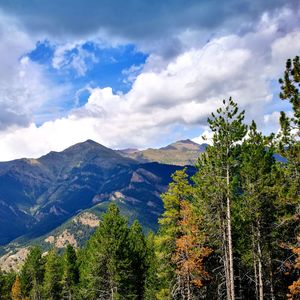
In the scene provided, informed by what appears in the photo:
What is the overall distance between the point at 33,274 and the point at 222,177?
76.5 m

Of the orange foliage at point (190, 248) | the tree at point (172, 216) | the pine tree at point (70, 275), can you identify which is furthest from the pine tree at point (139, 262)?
the orange foliage at point (190, 248)

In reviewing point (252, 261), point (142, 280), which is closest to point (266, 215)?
point (252, 261)

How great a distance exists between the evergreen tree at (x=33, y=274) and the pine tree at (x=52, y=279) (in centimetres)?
734

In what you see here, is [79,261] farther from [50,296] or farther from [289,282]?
[289,282]

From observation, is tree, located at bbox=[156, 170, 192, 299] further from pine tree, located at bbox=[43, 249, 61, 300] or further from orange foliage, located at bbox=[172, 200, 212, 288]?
pine tree, located at bbox=[43, 249, 61, 300]

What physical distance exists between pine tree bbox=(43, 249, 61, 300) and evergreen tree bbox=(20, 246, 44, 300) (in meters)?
7.34

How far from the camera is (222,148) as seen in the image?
32.9 meters

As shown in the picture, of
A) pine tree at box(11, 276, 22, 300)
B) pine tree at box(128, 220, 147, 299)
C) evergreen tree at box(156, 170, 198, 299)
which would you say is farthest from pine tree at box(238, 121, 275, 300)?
pine tree at box(11, 276, 22, 300)

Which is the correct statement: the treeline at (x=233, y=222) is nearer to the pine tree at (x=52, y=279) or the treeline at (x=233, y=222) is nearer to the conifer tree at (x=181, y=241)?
the conifer tree at (x=181, y=241)

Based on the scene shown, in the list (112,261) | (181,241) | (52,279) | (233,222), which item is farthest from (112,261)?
(52,279)

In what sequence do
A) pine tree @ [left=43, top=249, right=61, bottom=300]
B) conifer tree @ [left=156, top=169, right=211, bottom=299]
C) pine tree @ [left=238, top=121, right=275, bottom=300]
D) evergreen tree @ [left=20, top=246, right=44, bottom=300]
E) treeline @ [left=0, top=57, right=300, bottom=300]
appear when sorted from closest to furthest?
1. treeline @ [left=0, top=57, right=300, bottom=300]
2. pine tree @ [left=238, top=121, right=275, bottom=300]
3. conifer tree @ [left=156, top=169, right=211, bottom=299]
4. pine tree @ [left=43, top=249, right=61, bottom=300]
5. evergreen tree @ [left=20, top=246, right=44, bottom=300]

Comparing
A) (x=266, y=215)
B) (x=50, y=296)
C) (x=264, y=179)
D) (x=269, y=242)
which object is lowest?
(x=50, y=296)

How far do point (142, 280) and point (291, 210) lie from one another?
3395 cm

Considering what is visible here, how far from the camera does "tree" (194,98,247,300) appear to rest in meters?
32.4
